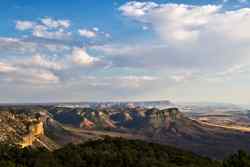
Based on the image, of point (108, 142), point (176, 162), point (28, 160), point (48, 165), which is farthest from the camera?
point (108, 142)

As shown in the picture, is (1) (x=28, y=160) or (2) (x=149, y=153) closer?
(1) (x=28, y=160)

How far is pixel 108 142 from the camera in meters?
115

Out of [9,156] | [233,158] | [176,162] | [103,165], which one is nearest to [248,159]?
[233,158]

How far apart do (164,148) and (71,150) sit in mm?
31408

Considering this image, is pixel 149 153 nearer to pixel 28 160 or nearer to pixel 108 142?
pixel 108 142

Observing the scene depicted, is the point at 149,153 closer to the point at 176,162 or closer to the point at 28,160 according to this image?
the point at 176,162

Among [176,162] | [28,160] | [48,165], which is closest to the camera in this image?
[48,165]

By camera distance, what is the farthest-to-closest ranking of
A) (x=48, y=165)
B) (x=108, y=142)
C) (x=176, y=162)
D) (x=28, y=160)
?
(x=108, y=142) < (x=176, y=162) < (x=28, y=160) < (x=48, y=165)

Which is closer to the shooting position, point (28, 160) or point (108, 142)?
point (28, 160)

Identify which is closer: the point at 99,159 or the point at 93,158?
the point at 99,159

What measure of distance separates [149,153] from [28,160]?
29518mm

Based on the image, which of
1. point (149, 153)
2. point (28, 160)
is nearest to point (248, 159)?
point (149, 153)

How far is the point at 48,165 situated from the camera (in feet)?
270

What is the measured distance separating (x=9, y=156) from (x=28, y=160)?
8.74 meters
